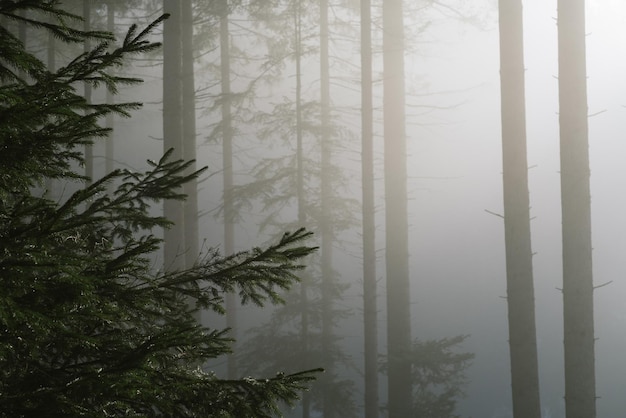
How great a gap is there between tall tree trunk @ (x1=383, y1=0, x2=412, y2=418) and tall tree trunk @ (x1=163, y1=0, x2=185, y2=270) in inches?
167

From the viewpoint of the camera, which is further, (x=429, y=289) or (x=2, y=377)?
(x=429, y=289)

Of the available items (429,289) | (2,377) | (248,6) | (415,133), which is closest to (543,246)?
(429,289)

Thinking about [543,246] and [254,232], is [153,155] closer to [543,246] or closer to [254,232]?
[254,232]

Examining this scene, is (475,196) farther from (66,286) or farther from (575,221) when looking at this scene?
(66,286)

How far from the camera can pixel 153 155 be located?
35938 mm

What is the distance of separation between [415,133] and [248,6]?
94.7ft

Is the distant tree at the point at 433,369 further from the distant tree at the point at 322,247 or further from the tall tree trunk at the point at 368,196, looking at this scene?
the distant tree at the point at 322,247

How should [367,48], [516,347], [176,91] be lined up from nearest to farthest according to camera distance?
[516,347], [176,91], [367,48]

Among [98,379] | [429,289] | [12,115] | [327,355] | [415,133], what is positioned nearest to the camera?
[12,115]

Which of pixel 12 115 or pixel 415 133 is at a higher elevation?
pixel 415 133

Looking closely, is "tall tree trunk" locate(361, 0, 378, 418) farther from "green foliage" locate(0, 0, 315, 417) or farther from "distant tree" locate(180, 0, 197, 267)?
"green foliage" locate(0, 0, 315, 417)

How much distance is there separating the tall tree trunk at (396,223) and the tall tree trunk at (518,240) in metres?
2.96

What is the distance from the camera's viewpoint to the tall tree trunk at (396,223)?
11719 millimetres

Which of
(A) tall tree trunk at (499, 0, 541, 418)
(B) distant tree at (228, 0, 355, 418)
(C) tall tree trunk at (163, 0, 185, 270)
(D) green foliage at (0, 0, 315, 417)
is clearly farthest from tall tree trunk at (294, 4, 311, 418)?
(D) green foliage at (0, 0, 315, 417)
